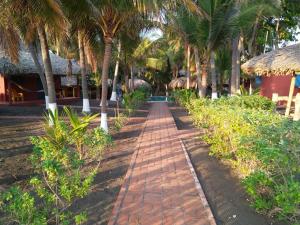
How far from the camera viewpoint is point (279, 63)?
11.2 m

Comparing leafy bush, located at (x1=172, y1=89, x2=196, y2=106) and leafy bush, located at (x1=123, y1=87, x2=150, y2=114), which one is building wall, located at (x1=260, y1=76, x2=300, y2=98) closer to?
leafy bush, located at (x1=172, y1=89, x2=196, y2=106)

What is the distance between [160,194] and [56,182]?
65.6 inches

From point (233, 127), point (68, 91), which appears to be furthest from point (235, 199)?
point (68, 91)

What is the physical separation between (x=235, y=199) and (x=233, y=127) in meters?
1.17

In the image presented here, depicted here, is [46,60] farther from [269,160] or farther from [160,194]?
[269,160]

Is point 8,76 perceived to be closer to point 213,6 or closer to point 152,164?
point 213,6

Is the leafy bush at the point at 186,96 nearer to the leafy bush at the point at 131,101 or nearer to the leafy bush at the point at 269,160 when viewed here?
the leafy bush at the point at 131,101

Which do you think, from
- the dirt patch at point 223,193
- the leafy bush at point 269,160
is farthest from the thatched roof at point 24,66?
the leafy bush at point 269,160

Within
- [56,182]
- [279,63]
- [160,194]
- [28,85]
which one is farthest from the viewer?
[28,85]

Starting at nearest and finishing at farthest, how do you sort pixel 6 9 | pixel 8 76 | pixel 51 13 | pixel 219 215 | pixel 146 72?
pixel 219 215, pixel 51 13, pixel 6 9, pixel 8 76, pixel 146 72

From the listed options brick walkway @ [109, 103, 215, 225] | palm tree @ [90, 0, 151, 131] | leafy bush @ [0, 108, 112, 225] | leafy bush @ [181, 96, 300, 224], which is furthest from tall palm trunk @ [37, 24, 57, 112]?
leafy bush @ [181, 96, 300, 224]

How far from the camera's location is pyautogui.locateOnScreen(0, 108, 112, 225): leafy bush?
3139 mm

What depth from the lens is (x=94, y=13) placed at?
835 centimetres

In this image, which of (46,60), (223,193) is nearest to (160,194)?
(223,193)
